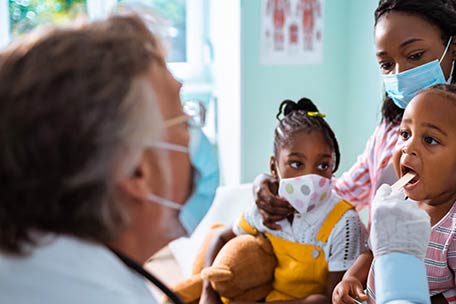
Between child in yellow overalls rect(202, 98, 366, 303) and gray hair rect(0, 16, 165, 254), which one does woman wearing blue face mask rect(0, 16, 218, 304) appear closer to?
gray hair rect(0, 16, 165, 254)

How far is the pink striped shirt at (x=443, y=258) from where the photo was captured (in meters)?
1.42

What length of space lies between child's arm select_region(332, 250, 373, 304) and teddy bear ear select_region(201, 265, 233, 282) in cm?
40

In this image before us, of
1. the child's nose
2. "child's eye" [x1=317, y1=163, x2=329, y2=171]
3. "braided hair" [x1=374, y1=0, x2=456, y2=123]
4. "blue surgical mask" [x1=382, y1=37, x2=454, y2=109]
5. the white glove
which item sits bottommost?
"child's eye" [x1=317, y1=163, x2=329, y2=171]

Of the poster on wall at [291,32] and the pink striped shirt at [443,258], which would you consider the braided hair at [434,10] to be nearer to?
the pink striped shirt at [443,258]

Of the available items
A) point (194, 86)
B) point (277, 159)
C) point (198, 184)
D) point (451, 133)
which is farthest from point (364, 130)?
point (198, 184)

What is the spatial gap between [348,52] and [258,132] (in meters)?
0.70

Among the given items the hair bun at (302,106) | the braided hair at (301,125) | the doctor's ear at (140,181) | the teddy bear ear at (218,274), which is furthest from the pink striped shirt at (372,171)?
the doctor's ear at (140,181)

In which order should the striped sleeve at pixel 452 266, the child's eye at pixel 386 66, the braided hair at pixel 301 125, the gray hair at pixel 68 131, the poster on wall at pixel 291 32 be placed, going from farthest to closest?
the poster on wall at pixel 291 32
the braided hair at pixel 301 125
the child's eye at pixel 386 66
the striped sleeve at pixel 452 266
the gray hair at pixel 68 131

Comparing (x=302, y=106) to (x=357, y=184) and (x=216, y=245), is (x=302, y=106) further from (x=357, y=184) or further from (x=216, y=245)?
(x=216, y=245)

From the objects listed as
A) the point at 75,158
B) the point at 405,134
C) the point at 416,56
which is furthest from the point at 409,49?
the point at 75,158

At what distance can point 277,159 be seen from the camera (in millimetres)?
1987

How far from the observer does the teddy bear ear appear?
197 centimetres

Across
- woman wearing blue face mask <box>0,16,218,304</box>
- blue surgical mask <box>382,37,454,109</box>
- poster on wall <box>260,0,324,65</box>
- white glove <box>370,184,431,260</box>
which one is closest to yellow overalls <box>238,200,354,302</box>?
blue surgical mask <box>382,37,454,109</box>

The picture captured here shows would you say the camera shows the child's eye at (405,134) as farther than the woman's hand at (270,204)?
No
